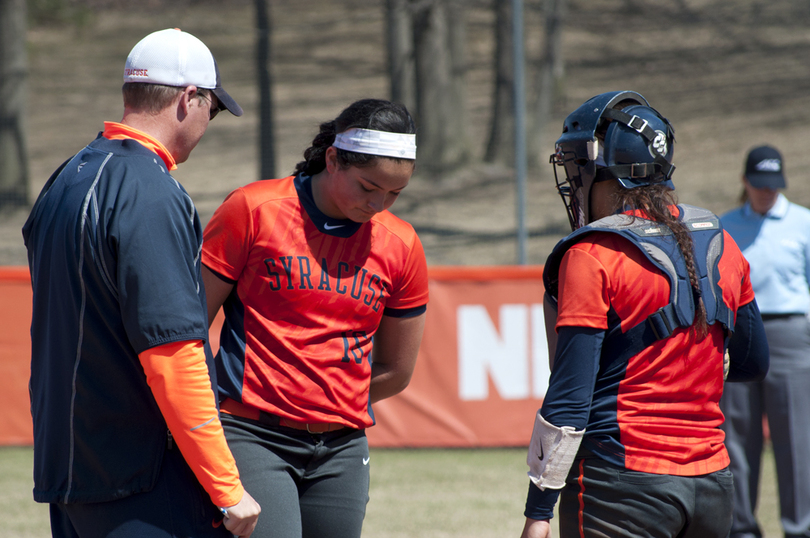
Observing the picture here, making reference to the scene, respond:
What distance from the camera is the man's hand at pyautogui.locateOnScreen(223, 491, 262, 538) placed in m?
1.97

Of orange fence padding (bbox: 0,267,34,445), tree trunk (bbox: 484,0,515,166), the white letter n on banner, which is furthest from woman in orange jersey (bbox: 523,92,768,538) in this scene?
tree trunk (bbox: 484,0,515,166)

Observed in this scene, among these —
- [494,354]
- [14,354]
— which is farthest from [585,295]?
[14,354]

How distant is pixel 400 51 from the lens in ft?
29.6

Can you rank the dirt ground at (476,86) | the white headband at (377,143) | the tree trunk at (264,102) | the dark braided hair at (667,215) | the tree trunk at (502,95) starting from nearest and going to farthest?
the dark braided hair at (667,215) → the white headband at (377,143) → the tree trunk at (502,95) → the tree trunk at (264,102) → the dirt ground at (476,86)

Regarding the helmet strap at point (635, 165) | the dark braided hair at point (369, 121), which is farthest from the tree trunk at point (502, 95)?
the helmet strap at point (635, 165)

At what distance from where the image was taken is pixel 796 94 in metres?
15.2

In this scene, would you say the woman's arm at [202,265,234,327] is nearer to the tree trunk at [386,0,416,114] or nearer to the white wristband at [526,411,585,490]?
the white wristband at [526,411,585,490]

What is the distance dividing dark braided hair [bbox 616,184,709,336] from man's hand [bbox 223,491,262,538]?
1262 mm

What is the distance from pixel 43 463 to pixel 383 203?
4.10 ft

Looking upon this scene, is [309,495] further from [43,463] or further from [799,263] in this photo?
[799,263]

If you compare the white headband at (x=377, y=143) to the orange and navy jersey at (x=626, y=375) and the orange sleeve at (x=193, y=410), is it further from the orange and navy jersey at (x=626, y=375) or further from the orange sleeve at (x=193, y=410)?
the orange sleeve at (x=193, y=410)

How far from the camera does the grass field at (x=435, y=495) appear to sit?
4996mm

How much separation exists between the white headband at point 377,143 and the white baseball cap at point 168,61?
0.58 m

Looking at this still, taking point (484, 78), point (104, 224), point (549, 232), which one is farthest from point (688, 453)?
point (484, 78)
